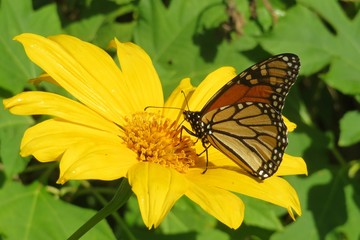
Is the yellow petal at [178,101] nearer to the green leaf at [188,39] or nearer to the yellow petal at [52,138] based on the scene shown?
the green leaf at [188,39]

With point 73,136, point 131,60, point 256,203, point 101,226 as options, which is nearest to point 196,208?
point 256,203

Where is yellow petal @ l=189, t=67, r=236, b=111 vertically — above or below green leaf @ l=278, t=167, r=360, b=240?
above

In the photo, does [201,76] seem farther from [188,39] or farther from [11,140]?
[11,140]

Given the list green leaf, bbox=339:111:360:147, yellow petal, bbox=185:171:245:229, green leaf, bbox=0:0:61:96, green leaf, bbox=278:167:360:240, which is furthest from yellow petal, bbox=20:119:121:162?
green leaf, bbox=278:167:360:240

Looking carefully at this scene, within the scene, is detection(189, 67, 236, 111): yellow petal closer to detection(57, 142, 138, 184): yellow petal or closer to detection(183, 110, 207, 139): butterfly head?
detection(183, 110, 207, 139): butterfly head

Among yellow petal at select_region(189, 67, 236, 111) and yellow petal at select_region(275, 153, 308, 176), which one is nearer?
yellow petal at select_region(275, 153, 308, 176)

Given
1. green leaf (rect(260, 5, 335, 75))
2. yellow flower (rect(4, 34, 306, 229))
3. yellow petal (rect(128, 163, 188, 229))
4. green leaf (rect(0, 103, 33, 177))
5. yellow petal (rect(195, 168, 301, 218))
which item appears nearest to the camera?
yellow petal (rect(128, 163, 188, 229))
